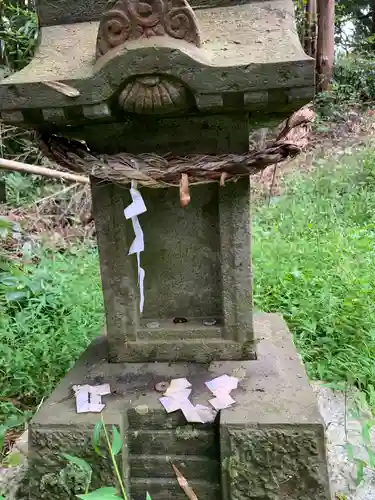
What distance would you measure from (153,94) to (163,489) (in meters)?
1.26

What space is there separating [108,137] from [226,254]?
585 millimetres

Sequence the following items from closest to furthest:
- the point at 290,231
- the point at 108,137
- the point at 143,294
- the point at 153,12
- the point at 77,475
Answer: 1. the point at 153,12
2. the point at 77,475
3. the point at 108,137
4. the point at 143,294
5. the point at 290,231

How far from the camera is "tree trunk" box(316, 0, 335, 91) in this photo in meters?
8.21

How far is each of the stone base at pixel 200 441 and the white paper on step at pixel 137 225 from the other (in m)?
0.34

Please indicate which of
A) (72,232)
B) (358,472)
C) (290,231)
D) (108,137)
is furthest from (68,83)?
(72,232)

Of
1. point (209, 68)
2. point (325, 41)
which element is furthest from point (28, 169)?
point (325, 41)

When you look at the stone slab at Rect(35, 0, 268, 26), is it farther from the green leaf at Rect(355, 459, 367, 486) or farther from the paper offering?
the green leaf at Rect(355, 459, 367, 486)

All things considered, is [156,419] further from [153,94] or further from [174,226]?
[153,94]

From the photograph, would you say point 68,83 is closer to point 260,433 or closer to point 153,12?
point 153,12

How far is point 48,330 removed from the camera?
3184 millimetres

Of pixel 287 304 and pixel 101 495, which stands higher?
pixel 101 495

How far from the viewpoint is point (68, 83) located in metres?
1.41

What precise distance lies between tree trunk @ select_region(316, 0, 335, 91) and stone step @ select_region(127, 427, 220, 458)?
8146 millimetres

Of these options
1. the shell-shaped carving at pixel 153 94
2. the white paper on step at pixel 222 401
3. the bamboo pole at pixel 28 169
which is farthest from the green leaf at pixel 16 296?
the shell-shaped carving at pixel 153 94
